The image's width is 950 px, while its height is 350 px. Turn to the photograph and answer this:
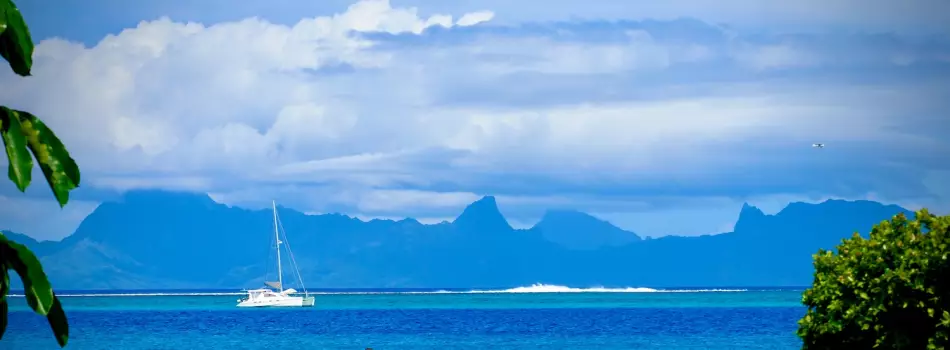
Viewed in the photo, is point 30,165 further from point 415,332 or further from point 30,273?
point 415,332

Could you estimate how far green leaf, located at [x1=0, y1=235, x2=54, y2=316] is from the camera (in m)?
5.68

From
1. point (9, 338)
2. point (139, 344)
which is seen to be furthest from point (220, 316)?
point (139, 344)

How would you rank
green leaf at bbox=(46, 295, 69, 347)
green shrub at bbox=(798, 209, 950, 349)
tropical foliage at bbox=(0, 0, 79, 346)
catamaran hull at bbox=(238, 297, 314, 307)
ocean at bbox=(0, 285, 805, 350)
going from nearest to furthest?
tropical foliage at bbox=(0, 0, 79, 346) → green leaf at bbox=(46, 295, 69, 347) → green shrub at bbox=(798, 209, 950, 349) → ocean at bbox=(0, 285, 805, 350) → catamaran hull at bbox=(238, 297, 314, 307)

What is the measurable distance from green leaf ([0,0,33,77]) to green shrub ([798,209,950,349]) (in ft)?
64.4

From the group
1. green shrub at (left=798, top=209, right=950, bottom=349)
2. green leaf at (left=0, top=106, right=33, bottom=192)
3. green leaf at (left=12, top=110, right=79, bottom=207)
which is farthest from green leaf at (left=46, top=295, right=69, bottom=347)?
green shrub at (left=798, top=209, right=950, bottom=349)

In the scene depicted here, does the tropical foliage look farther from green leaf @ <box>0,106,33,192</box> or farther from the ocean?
the ocean

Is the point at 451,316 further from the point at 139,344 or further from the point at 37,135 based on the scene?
the point at 37,135

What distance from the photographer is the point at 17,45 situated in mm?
5770

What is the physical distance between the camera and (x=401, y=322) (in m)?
119

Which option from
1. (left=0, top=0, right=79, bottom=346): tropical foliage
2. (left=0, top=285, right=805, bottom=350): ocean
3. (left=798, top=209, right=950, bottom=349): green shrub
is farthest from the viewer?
(left=0, top=285, right=805, bottom=350): ocean

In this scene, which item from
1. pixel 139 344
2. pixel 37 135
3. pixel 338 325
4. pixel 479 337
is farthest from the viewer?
pixel 338 325

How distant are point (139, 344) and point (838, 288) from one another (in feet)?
228

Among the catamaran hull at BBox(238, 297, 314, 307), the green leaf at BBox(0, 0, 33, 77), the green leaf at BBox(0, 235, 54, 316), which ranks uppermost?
the catamaran hull at BBox(238, 297, 314, 307)

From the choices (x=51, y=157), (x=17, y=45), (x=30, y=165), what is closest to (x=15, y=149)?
(x=30, y=165)
